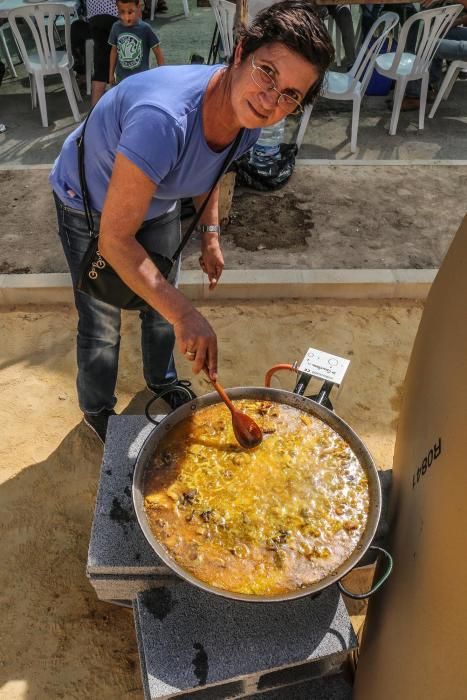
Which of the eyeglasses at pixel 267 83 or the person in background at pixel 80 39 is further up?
the eyeglasses at pixel 267 83

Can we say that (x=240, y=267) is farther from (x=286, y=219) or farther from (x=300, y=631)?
(x=300, y=631)

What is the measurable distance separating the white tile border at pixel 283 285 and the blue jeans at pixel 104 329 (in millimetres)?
1054

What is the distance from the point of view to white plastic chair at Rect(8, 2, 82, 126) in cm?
612

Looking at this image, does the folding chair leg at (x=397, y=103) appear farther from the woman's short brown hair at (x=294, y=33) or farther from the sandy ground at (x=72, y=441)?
the woman's short brown hair at (x=294, y=33)

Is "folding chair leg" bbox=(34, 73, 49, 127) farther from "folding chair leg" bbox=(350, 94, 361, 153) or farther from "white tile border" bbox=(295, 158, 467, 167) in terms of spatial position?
"folding chair leg" bbox=(350, 94, 361, 153)

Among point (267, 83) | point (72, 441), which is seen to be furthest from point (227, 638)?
point (267, 83)

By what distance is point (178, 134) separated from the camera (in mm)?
1645

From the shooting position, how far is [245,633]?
1824 mm

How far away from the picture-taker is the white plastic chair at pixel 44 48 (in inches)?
241

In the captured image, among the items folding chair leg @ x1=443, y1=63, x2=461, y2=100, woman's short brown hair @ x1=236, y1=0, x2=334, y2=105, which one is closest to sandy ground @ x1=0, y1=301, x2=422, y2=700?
woman's short brown hair @ x1=236, y1=0, x2=334, y2=105

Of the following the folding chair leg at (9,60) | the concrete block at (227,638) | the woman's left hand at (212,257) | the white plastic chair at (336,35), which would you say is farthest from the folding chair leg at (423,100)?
the concrete block at (227,638)

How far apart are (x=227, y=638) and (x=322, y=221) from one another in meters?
3.71

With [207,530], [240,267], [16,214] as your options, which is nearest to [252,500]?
[207,530]

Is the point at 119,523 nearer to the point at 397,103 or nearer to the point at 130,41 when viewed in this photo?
the point at 130,41
